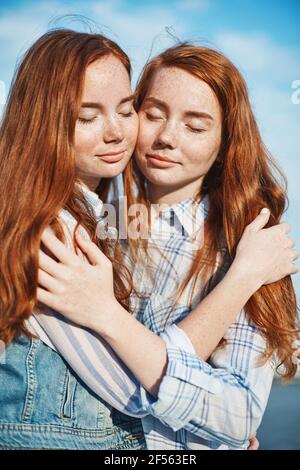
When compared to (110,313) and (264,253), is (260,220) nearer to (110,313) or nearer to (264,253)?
(264,253)

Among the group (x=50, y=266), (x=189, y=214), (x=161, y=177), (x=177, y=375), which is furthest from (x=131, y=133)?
(x=177, y=375)

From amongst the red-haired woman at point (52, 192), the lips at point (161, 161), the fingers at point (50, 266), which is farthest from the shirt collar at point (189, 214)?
the fingers at point (50, 266)

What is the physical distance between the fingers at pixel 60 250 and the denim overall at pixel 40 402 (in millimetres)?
256

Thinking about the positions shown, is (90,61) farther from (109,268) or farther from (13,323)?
(13,323)

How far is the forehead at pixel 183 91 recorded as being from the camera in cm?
219

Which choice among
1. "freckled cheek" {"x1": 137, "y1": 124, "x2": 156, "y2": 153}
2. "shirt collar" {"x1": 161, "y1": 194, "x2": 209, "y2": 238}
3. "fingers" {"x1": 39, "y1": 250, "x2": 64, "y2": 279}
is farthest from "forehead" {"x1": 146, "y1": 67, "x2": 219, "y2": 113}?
"fingers" {"x1": 39, "y1": 250, "x2": 64, "y2": 279}

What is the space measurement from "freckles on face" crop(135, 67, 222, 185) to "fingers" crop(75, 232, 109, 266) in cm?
51

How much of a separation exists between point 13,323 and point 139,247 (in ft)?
2.01

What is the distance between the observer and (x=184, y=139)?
2.19 metres

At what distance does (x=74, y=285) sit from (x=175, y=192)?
2.34 feet

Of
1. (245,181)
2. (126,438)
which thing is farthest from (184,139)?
(126,438)

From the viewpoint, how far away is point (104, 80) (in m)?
2.01

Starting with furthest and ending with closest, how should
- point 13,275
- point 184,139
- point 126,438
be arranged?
point 184,139 → point 126,438 → point 13,275

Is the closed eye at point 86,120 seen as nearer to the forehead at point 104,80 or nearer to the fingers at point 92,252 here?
the forehead at point 104,80
